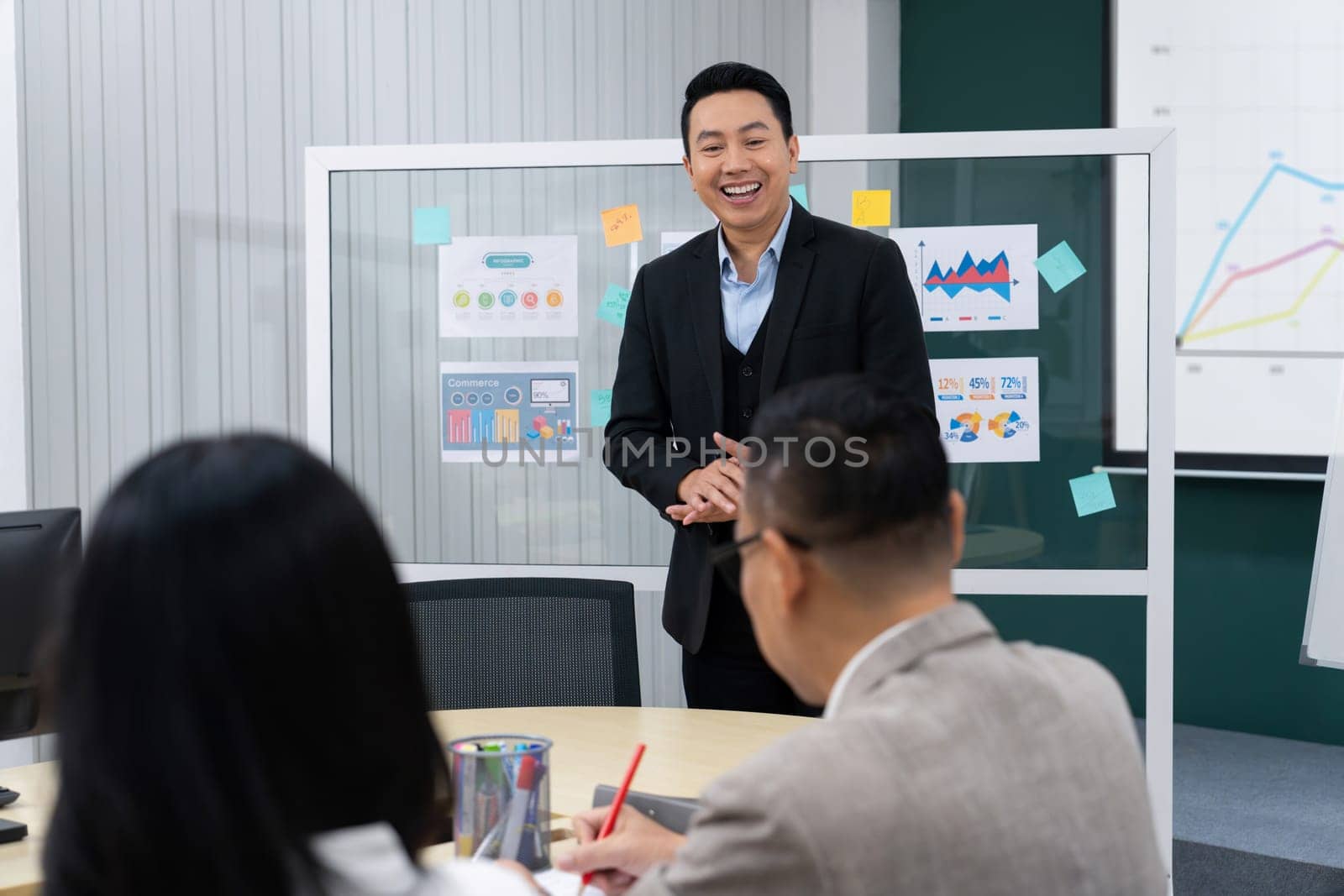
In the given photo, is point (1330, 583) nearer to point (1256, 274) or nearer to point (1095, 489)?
point (1095, 489)

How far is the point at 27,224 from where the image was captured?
128 inches

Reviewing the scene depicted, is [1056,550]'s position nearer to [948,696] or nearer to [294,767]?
[948,696]

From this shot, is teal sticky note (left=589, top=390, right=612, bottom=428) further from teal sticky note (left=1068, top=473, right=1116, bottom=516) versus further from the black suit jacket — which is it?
teal sticky note (left=1068, top=473, right=1116, bottom=516)

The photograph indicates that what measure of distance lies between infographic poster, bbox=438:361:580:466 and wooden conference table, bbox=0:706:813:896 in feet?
3.63

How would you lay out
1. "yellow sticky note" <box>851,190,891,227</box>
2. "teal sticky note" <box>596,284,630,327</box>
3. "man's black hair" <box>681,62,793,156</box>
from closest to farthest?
"man's black hair" <box>681,62,793,156</box> < "yellow sticky note" <box>851,190,891,227</box> < "teal sticky note" <box>596,284,630,327</box>

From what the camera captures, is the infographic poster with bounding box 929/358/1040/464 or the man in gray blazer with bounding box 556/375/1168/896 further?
the infographic poster with bounding box 929/358/1040/464

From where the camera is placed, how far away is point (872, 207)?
3.06 m

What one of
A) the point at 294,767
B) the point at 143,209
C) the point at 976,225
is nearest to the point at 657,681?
the point at 976,225

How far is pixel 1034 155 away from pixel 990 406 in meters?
0.58

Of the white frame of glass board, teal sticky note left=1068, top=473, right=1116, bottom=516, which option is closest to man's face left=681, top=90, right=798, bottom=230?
the white frame of glass board

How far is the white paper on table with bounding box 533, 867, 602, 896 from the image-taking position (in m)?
1.32

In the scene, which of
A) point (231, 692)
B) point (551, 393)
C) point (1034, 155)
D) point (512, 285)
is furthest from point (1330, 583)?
point (231, 692)

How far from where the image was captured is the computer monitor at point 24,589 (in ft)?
5.19

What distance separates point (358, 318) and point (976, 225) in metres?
1.49
